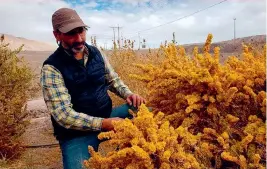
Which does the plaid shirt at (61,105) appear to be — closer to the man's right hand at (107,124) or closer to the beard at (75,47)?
the man's right hand at (107,124)

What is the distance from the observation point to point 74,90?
9.59 ft

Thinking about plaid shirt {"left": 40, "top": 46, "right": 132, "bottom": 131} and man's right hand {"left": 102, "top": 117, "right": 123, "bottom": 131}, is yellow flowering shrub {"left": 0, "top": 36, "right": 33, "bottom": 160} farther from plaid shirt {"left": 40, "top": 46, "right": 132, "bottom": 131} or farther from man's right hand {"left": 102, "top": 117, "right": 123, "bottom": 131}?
man's right hand {"left": 102, "top": 117, "right": 123, "bottom": 131}

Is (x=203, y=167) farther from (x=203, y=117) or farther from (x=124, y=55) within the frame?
(x=124, y=55)

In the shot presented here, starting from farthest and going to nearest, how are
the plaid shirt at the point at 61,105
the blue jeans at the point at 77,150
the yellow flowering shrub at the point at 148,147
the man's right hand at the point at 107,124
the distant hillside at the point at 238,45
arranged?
the distant hillside at the point at 238,45
the blue jeans at the point at 77,150
the plaid shirt at the point at 61,105
the man's right hand at the point at 107,124
the yellow flowering shrub at the point at 148,147

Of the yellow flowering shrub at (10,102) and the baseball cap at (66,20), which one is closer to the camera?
the baseball cap at (66,20)

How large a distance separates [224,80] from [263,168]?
601 millimetres

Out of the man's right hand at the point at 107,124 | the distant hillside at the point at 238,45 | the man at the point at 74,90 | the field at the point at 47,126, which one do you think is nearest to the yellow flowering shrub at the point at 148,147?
the man's right hand at the point at 107,124

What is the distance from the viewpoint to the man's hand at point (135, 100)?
3.02 meters

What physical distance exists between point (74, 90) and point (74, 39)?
16.4 inches

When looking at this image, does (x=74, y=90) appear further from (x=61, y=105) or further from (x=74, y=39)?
(x=74, y=39)

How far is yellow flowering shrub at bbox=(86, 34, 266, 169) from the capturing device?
2.02m

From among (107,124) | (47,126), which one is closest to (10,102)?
(47,126)

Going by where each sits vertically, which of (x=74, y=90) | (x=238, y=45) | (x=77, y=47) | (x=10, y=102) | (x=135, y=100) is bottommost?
(x=10, y=102)

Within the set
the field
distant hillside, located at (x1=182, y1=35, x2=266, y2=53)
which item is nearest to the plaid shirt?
the field
